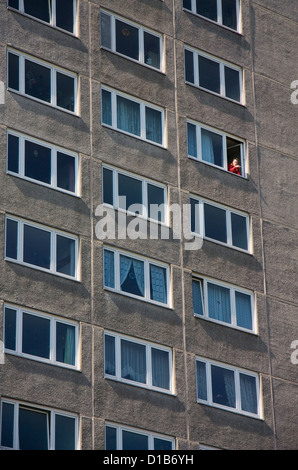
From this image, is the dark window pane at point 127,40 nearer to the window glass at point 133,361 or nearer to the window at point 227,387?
the window glass at point 133,361

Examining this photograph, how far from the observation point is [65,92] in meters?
43.7

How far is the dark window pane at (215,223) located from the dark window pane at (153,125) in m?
2.85

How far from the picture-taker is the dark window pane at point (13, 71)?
42375 millimetres

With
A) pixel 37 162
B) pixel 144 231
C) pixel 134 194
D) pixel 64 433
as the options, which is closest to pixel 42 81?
pixel 37 162

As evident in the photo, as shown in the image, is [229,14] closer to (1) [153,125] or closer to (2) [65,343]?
(1) [153,125]

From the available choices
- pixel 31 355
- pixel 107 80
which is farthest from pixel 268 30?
pixel 31 355

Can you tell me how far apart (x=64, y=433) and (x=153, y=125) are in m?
11.8

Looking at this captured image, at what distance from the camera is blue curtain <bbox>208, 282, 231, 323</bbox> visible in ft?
145

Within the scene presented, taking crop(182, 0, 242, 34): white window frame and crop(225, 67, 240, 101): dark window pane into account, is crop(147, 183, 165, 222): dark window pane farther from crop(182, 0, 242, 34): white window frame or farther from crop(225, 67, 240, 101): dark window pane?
crop(182, 0, 242, 34): white window frame

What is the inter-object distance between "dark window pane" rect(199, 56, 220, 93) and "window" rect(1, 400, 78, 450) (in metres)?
14.2

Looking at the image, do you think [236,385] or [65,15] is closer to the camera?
[236,385]

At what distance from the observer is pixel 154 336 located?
41906 millimetres

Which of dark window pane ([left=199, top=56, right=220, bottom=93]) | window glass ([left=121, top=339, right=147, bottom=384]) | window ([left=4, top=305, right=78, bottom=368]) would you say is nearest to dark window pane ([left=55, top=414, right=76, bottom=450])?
window ([left=4, top=305, right=78, bottom=368])

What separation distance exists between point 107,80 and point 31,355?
34.6ft
